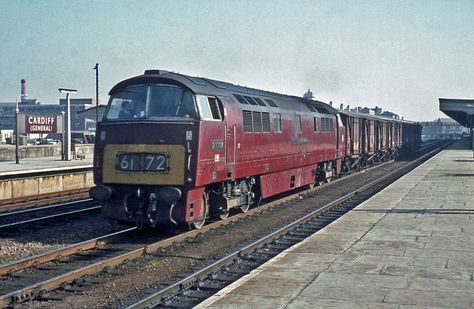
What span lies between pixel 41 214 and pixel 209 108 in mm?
6775

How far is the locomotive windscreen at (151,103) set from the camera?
42.3 feet

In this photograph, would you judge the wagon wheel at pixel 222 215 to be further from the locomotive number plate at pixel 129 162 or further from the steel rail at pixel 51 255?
the locomotive number plate at pixel 129 162

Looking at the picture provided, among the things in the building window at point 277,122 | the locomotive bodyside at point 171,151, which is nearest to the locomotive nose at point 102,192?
the locomotive bodyside at point 171,151

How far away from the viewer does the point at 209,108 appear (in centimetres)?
1356

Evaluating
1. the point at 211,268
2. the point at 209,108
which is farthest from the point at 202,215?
the point at 211,268

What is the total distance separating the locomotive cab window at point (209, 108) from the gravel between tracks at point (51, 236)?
368cm

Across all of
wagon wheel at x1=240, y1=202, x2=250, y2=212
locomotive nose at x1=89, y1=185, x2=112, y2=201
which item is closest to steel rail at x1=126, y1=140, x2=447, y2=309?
wagon wheel at x1=240, y1=202, x2=250, y2=212

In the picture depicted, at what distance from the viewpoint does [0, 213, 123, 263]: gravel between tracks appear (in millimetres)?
11758

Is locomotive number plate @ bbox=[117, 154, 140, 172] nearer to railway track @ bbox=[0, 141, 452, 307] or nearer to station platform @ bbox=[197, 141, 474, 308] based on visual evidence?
railway track @ bbox=[0, 141, 452, 307]

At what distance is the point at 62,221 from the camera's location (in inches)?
613

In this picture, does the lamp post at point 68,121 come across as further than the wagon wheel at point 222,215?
Yes

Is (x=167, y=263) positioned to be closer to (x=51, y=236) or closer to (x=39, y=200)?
(x=51, y=236)

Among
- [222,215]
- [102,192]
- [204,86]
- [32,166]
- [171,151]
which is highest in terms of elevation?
[204,86]

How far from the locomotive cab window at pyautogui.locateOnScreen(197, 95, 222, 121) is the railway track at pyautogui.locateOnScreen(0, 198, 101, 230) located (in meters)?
5.31
